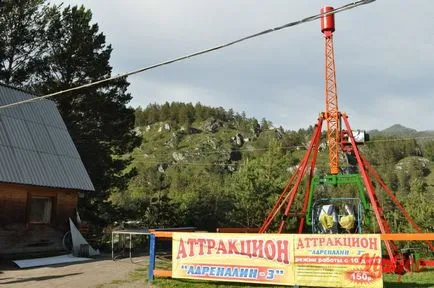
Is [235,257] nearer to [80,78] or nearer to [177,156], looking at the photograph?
[80,78]

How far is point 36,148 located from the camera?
21.9m

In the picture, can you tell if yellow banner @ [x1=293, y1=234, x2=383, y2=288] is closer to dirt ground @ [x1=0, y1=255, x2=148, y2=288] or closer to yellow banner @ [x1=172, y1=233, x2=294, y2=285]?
yellow banner @ [x1=172, y1=233, x2=294, y2=285]

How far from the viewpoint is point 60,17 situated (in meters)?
35.4

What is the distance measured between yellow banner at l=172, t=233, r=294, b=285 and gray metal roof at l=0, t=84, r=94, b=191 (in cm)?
987

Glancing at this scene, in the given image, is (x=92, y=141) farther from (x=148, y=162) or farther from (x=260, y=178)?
(x=148, y=162)

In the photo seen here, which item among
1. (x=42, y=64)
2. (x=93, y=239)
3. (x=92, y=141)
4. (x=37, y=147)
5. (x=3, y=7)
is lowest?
(x=93, y=239)

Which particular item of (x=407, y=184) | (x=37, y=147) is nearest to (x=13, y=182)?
(x=37, y=147)

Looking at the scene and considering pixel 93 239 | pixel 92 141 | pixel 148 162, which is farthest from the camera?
pixel 148 162

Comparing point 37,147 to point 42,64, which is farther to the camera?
point 42,64

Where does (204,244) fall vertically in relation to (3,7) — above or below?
below

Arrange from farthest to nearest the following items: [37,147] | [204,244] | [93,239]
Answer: [93,239] < [37,147] < [204,244]

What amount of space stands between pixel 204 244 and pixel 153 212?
72.4 feet

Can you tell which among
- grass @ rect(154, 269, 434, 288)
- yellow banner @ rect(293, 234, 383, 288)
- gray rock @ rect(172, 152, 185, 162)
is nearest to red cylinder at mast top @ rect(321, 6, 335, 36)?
grass @ rect(154, 269, 434, 288)

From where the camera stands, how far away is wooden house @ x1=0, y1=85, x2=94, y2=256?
19.2 m
